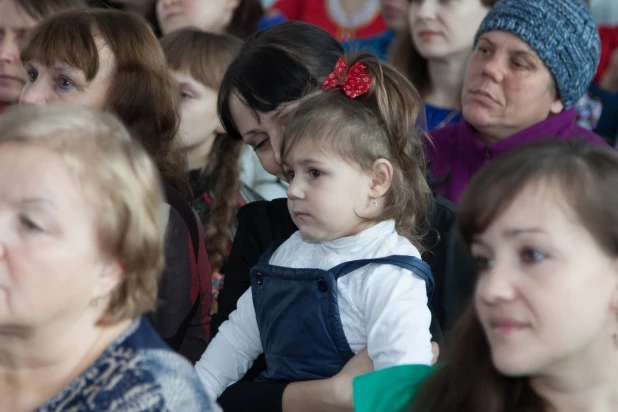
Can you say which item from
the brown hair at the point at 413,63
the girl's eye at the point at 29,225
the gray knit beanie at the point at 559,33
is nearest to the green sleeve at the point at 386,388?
the girl's eye at the point at 29,225

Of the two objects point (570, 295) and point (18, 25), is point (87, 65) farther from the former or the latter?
point (570, 295)

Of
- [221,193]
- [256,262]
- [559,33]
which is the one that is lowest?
[221,193]

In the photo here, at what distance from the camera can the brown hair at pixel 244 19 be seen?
446 cm

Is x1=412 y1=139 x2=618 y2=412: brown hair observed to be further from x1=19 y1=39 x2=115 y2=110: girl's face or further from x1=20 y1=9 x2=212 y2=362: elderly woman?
x1=19 y1=39 x2=115 y2=110: girl's face

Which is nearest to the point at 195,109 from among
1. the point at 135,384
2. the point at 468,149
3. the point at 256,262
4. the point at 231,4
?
the point at 231,4

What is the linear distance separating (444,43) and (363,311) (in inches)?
77.4

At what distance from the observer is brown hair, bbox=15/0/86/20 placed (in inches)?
147

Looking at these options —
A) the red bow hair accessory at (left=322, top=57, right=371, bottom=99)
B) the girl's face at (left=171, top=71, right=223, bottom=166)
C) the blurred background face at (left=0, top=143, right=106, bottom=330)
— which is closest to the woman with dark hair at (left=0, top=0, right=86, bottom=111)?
the girl's face at (left=171, top=71, right=223, bottom=166)

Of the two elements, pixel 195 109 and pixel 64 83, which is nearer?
pixel 64 83

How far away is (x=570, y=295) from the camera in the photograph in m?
1.54

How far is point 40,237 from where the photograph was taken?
63.2 inches

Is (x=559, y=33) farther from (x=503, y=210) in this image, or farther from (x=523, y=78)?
(x=503, y=210)

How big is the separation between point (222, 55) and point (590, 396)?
242 centimetres

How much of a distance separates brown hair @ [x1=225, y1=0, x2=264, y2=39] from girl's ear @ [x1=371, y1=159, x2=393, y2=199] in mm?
2327
